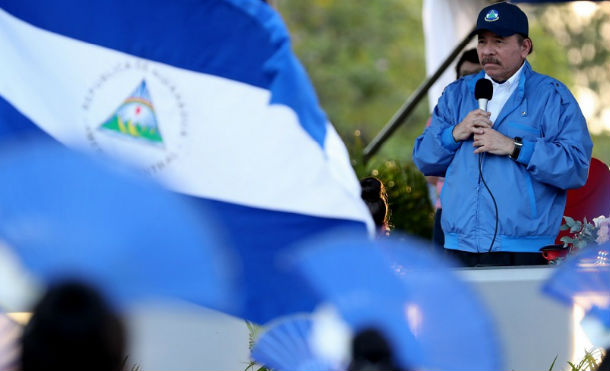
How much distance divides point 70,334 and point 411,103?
21.1 feet

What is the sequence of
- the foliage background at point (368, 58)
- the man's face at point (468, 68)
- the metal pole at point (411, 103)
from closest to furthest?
the man's face at point (468, 68) < the metal pole at point (411, 103) < the foliage background at point (368, 58)

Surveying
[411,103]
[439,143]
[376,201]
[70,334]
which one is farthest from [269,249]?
[411,103]

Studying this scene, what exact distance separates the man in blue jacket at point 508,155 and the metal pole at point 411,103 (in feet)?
9.29

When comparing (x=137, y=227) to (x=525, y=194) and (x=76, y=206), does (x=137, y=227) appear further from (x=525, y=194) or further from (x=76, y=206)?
(x=525, y=194)

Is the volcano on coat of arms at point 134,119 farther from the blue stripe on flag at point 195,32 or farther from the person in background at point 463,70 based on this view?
the person in background at point 463,70

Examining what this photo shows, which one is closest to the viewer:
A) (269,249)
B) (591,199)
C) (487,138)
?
(269,249)

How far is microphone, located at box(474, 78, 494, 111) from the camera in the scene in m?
4.76

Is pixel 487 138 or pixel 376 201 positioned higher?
pixel 487 138

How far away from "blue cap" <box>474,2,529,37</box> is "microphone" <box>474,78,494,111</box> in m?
0.20

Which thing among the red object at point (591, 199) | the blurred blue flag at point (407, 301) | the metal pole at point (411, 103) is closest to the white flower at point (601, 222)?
the red object at point (591, 199)

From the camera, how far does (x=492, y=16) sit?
4.79 metres

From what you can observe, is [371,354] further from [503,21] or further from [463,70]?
[463,70]

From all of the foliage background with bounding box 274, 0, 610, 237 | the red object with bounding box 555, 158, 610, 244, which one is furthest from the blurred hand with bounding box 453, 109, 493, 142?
the foliage background with bounding box 274, 0, 610, 237

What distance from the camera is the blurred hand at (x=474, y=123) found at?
15.3ft
